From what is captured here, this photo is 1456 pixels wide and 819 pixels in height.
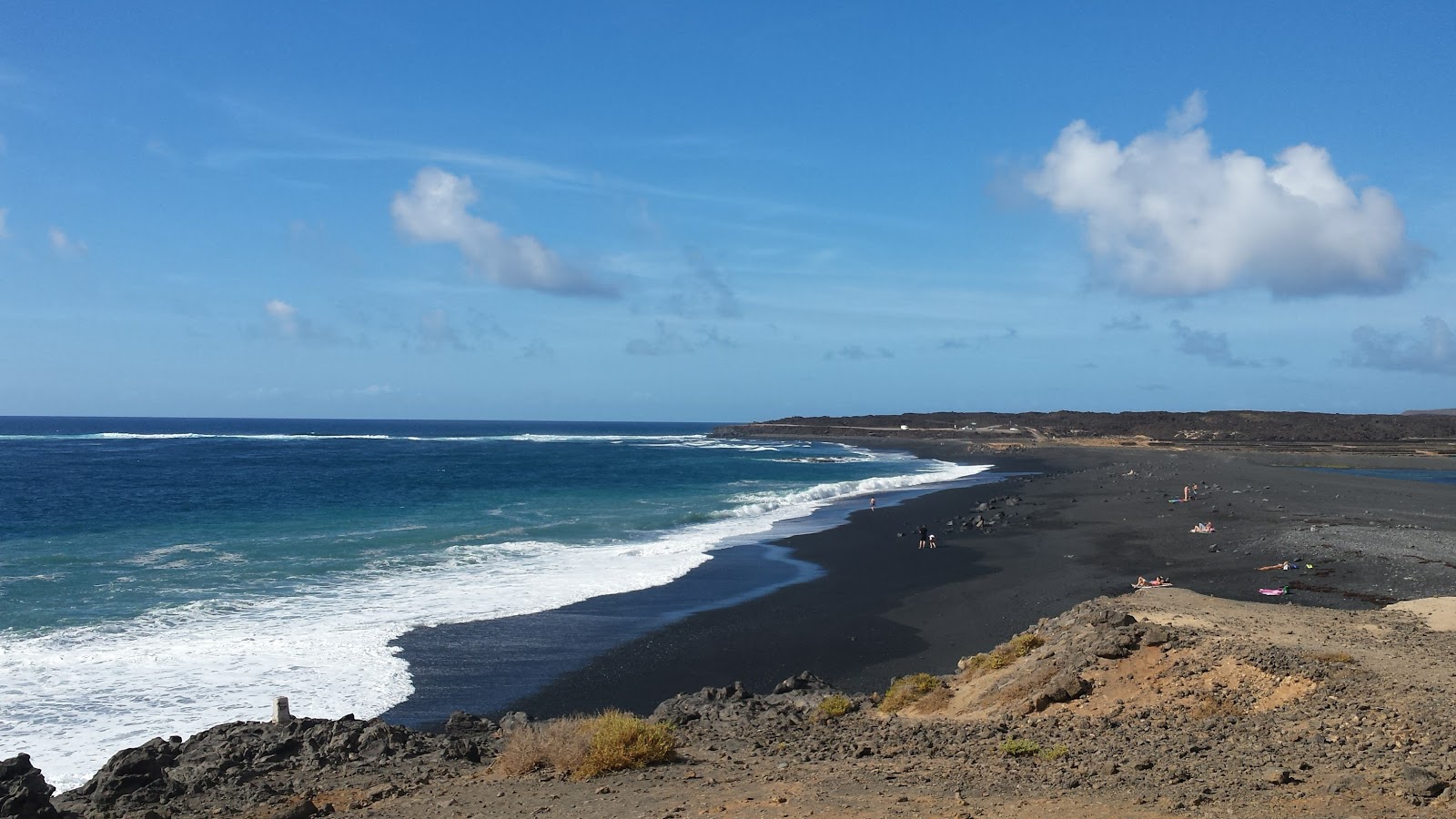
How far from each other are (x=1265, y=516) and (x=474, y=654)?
1221 inches

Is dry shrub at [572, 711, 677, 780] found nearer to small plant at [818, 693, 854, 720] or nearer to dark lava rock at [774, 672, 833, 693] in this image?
small plant at [818, 693, 854, 720]

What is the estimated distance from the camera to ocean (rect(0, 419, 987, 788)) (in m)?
14.6

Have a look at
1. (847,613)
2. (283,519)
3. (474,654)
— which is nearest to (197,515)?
(283,519)

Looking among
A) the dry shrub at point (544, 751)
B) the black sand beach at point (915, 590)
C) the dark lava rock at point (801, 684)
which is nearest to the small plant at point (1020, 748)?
the dark lava rock at point (801, 684)

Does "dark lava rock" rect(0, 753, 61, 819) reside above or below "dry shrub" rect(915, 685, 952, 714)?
above

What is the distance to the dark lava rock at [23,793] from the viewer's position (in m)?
8.52

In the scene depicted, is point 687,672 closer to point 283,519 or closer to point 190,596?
point 190,596

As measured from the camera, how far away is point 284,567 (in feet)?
86.6

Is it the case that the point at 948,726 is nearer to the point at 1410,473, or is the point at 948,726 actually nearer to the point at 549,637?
the point at 549,637

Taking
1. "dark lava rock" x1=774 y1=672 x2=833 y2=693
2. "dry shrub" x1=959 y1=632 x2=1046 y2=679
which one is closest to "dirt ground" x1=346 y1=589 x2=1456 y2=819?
"dry shrub" x1=959 y1=632 x2=1046 y2=679

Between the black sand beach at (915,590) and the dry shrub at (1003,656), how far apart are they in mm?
2076

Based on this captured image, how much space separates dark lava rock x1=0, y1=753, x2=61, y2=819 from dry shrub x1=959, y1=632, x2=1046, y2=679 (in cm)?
1157

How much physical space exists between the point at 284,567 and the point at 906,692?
2140cm

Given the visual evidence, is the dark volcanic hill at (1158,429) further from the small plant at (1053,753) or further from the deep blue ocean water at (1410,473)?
the small plant at (1053,753)
